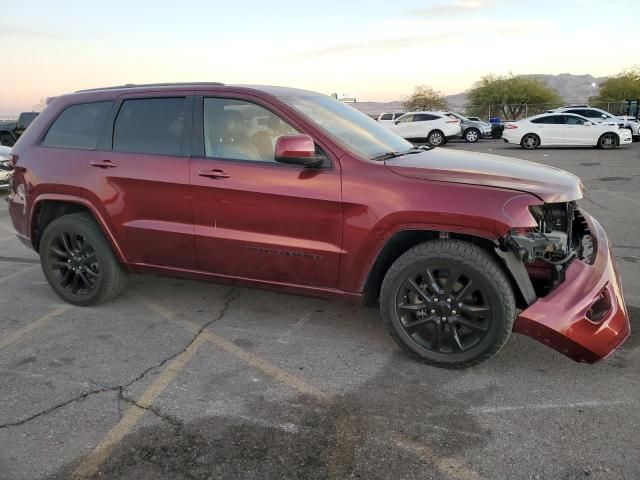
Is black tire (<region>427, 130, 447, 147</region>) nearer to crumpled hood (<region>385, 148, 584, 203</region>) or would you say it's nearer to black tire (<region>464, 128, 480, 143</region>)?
black tire (<region>464, 128, 480, 143</region>)

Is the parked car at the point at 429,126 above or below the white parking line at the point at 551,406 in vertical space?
above

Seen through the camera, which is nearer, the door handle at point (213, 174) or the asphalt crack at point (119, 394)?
the asphalt crack at point (119, 394)

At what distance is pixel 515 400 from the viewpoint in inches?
125

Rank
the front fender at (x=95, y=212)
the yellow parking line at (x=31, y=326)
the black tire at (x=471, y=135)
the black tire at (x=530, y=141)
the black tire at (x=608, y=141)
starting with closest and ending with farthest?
the yellow parking line at (x=31, y=326), the front fender at (x=95, y=212), the black tire at (x=608, y=141), the black tire at (x=530, y=141), the black tire at (x=471, y=135)

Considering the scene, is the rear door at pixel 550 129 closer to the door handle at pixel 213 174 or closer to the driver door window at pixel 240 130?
the driver door window at pixel 240 130

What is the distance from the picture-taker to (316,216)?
3650mm

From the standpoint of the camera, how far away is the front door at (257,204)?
3656mm

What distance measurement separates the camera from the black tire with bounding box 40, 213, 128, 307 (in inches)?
178

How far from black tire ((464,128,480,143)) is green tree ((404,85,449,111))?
118ft

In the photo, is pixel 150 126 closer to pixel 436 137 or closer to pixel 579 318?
pixel 579 318

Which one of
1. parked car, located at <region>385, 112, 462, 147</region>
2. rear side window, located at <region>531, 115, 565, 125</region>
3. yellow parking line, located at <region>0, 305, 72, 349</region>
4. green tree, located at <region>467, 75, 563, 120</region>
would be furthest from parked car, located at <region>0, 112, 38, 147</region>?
green tree, located at <region>467, 75, 563, 120</region>

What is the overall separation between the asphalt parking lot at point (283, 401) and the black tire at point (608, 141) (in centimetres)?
1905

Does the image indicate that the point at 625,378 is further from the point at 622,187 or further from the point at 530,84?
the point at 530,84

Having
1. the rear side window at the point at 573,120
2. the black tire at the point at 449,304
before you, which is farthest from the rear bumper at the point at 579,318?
the rear side window at the point at 573,120
